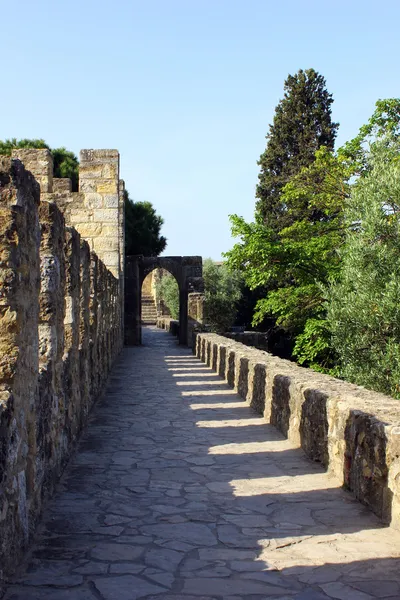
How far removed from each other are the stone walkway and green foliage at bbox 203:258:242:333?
21.8 metres

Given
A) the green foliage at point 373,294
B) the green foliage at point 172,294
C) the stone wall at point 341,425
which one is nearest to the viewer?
the stone wall at point 341,425

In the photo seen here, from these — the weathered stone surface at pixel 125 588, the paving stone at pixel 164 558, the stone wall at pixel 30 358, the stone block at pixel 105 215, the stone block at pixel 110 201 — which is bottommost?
the paving stone at pixel 164 558

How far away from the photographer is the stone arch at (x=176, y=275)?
23.4 meters

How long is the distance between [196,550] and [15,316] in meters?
1.52

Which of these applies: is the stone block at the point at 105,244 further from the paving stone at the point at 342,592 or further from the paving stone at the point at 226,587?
the paving stone at the point at 342,592

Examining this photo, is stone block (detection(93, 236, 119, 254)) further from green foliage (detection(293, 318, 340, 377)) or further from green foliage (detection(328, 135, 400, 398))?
green foliage (detection(293, 318, 340, 377))

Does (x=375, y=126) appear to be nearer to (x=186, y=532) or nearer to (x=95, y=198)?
(x=95, y=198)

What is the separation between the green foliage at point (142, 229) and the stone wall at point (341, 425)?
33.4 metres

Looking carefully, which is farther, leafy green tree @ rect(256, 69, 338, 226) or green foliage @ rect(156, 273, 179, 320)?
green foliage @ rect(156, 273, 179, 320)

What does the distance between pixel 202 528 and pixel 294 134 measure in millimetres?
27251

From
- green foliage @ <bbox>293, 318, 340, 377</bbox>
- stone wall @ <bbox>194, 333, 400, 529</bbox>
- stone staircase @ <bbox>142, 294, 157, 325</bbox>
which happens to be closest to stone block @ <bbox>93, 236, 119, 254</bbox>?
green foliage @ <bbox>293, 318, 340, 377</bbox>

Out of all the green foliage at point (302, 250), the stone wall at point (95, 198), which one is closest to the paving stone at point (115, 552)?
the stone wall at point (95, 198)

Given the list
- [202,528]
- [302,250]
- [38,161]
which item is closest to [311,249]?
[302,250]

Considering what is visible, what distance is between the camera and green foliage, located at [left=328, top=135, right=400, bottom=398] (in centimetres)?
1334
